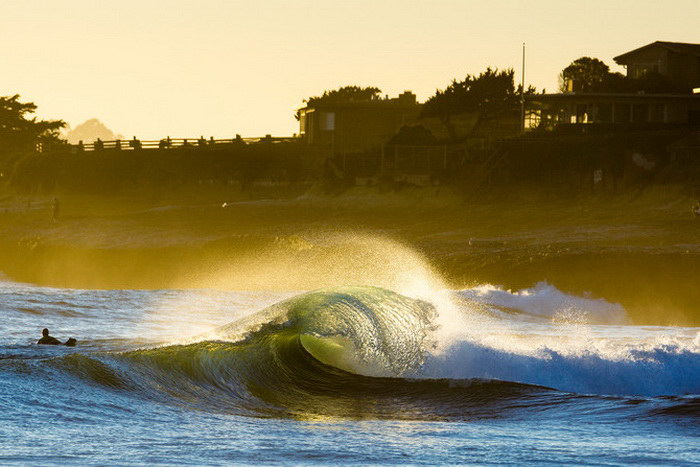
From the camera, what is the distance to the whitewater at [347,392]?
1476cm

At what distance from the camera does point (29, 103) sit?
10044cm

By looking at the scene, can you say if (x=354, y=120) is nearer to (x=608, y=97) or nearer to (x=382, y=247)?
(x=608, y=97)

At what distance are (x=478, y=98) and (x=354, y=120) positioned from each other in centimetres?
1330

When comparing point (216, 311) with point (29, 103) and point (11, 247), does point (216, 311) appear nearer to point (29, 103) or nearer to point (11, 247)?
point (11, 247)

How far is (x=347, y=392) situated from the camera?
20.0 metres

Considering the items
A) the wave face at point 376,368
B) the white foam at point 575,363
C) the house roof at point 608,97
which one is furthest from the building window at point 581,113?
the wave face at point 376,368

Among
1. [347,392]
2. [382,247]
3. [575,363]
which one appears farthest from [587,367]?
[382,247]

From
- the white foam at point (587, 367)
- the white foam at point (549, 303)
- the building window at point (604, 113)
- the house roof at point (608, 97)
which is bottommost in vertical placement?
the white foam at point (549, 303)

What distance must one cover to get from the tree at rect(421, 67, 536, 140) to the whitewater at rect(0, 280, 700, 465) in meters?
39.4

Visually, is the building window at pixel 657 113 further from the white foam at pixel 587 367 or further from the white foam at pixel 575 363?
the white foam at pixel 587 367

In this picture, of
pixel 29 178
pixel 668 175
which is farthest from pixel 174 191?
pixel 668 175

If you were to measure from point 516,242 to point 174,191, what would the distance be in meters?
36.5

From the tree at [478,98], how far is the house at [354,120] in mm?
10371

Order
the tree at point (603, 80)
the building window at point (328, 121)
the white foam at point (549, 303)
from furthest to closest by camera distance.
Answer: the building window at point (328, 121) → the tree at point (603, 80) → the white foam at point (549, 303)
